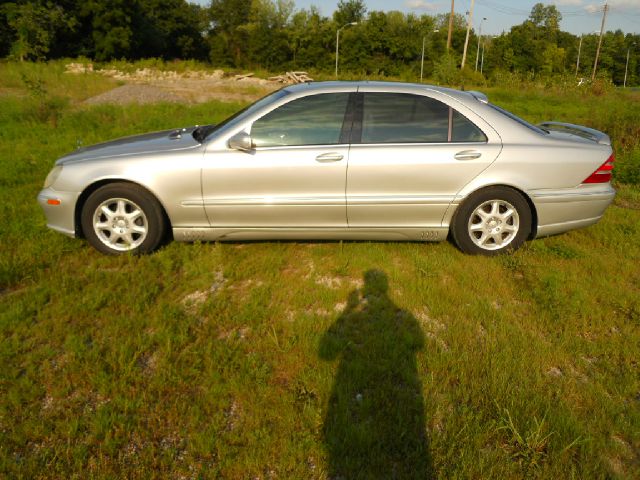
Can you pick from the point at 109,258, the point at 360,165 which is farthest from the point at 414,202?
the point at 109,258

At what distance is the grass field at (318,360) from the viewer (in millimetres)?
2391

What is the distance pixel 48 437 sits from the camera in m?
2.47

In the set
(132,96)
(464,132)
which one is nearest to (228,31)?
(132,96)

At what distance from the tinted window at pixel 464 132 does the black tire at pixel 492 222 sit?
1.59ft

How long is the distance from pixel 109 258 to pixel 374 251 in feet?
8.18

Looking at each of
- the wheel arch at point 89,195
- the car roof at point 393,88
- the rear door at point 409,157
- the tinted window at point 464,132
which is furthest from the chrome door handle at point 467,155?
the wheel arch at point 89,195

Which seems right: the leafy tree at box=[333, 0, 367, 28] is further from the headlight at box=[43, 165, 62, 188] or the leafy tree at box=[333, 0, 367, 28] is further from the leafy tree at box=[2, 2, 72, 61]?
the headlight at box=[43, 165, 62, 188]

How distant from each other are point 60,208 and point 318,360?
299 cm

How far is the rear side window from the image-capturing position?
450cm

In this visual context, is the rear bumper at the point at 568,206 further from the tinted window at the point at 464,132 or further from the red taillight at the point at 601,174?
the tinted window at the point at 464,132

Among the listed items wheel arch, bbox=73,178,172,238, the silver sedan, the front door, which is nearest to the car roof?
the silver sedan

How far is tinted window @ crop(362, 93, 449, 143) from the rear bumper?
109cm

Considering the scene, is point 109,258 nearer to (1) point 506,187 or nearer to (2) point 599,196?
(1) point 506,187

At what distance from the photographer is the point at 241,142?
14.1ft
